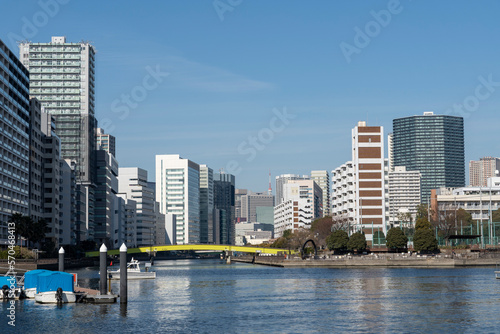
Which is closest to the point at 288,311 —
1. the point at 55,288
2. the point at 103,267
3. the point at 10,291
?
the point at 103,267

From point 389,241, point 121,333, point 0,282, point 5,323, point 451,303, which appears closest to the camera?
point 121,333

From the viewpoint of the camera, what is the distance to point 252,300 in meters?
92.8

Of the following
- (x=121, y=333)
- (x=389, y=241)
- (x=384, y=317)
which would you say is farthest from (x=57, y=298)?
(x=389, y=241)

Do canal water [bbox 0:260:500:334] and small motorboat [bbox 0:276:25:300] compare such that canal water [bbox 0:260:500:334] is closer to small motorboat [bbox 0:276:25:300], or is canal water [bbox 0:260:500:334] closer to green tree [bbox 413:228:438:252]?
small motorboat [bbox 0:276:25:300]

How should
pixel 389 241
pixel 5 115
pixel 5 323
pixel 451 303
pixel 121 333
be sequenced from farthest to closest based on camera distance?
pixel 389 241
pixel 5 115
pixel 451 303
pixel 5 323
pixel 121 333

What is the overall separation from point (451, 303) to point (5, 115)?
439ft

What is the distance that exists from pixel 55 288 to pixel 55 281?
1370 millimetres

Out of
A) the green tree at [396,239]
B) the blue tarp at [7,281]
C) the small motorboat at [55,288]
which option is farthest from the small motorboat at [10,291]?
the green tree at [396,239]

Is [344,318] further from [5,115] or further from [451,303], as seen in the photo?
[5,115]

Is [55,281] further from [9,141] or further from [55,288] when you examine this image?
[9,141]

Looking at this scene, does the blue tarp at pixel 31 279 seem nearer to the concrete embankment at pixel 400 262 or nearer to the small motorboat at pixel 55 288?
the small motorboat at pixel 55 288

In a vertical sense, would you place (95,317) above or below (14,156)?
below

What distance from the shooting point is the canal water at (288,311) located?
6644cm

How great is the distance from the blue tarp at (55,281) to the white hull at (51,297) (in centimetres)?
109
